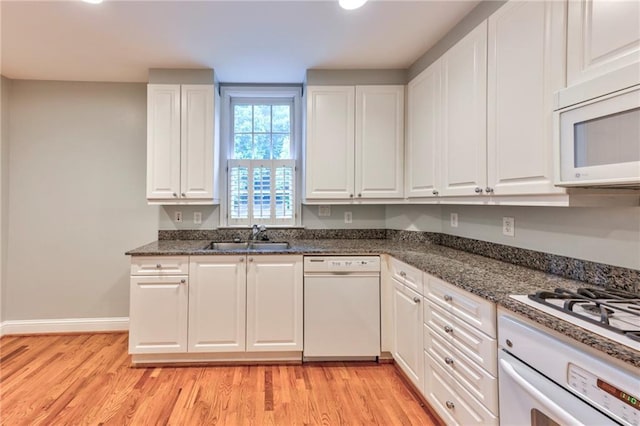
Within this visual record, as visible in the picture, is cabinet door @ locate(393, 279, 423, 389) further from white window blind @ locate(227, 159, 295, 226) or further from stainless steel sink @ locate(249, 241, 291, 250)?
white window blind @ locate(227, 159, 295, 226)

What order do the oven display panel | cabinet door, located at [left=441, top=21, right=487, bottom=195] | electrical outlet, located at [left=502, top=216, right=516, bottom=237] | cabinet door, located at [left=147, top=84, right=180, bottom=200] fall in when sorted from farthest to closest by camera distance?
cabinet door, located at [left=147, top=84, right=180, bottom=200] < electrical outlet, located at [left=502, top=216, right=516, bottom=237] < cabinet door, located at [left=441, top=21, right=487, bottom=195] < the oven display panel

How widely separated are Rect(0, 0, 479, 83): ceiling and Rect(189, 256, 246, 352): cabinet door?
1.63 meters

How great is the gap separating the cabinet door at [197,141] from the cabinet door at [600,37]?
247 centimetres

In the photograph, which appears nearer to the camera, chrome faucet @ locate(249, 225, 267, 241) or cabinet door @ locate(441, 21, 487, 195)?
cabinet door @ locate(441, 21, 487, 195)

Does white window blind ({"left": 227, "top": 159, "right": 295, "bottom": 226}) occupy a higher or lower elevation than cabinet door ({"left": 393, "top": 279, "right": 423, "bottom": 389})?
higher

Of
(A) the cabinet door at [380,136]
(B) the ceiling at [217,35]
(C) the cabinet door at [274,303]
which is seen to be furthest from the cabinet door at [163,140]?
(A) the cabinet door at [380,136]

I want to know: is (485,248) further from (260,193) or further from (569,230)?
(260,193)

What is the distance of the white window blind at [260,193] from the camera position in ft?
10.2

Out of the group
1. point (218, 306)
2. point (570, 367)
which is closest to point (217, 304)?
point (218, 306)

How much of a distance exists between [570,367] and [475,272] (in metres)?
0.75

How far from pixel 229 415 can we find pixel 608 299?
78.0 inches

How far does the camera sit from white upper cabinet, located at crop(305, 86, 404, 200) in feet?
9.05

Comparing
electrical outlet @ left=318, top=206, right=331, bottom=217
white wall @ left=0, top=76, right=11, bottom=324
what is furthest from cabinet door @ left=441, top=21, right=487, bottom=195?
white wall @ left=0, top=76, right=11, bottom=324

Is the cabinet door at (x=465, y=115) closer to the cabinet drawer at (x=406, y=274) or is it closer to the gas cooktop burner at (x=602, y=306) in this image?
the cabinet drawer at (x=406, y=274)
